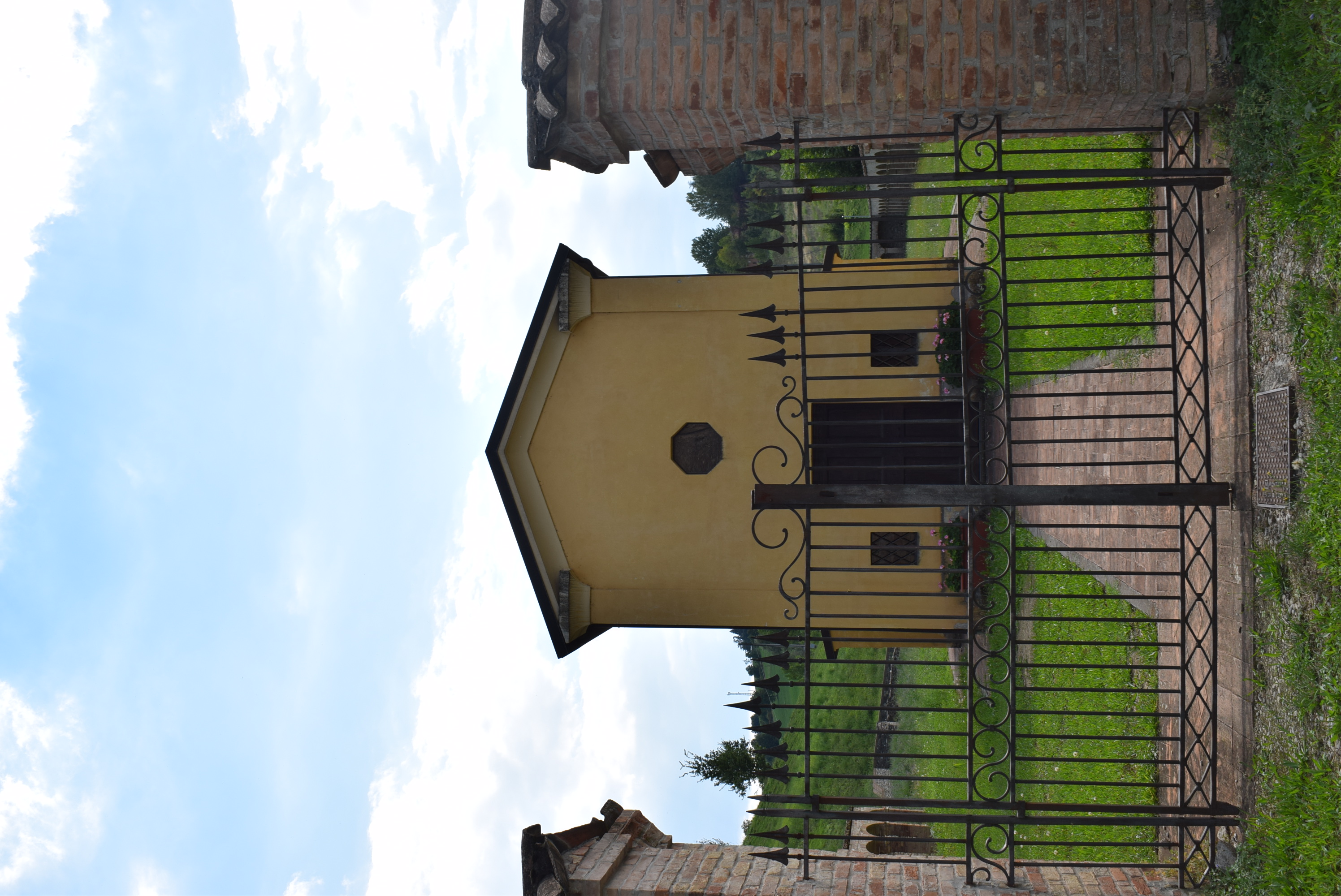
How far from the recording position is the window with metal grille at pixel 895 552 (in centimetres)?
967

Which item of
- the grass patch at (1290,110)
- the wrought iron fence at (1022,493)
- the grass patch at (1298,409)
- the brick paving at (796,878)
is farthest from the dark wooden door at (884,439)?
the grass patch at (1290,110)

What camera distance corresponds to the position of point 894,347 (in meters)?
9.92

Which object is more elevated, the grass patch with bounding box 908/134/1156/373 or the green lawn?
the grass patch with bounding box 908/134/1156/373

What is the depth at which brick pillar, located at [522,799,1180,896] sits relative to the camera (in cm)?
573

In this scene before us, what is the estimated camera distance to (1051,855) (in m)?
8.73

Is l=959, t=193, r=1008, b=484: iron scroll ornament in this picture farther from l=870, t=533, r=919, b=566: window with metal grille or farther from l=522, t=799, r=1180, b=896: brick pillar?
l=522, t=799, r=1180, b=896: brick pillar

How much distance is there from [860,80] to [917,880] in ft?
18.2

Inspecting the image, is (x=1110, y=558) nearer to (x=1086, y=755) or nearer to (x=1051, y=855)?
(x=1086, y=755)

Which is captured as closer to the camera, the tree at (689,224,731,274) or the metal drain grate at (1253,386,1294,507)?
the metal drain grate at (1253,386,1294,507)

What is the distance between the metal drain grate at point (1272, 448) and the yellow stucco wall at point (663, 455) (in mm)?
4324

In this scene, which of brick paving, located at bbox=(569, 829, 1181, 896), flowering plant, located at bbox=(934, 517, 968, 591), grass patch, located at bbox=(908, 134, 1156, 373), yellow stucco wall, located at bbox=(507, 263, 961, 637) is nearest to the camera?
brick paving, located at bbox=(569, 829, 1181, 896)

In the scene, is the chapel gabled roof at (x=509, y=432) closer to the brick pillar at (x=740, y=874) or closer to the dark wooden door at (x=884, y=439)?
the brick pillar at (x=740, y=874)

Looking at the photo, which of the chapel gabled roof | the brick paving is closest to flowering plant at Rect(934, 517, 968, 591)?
the brick paving

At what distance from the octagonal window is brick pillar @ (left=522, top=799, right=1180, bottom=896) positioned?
3757 mm
